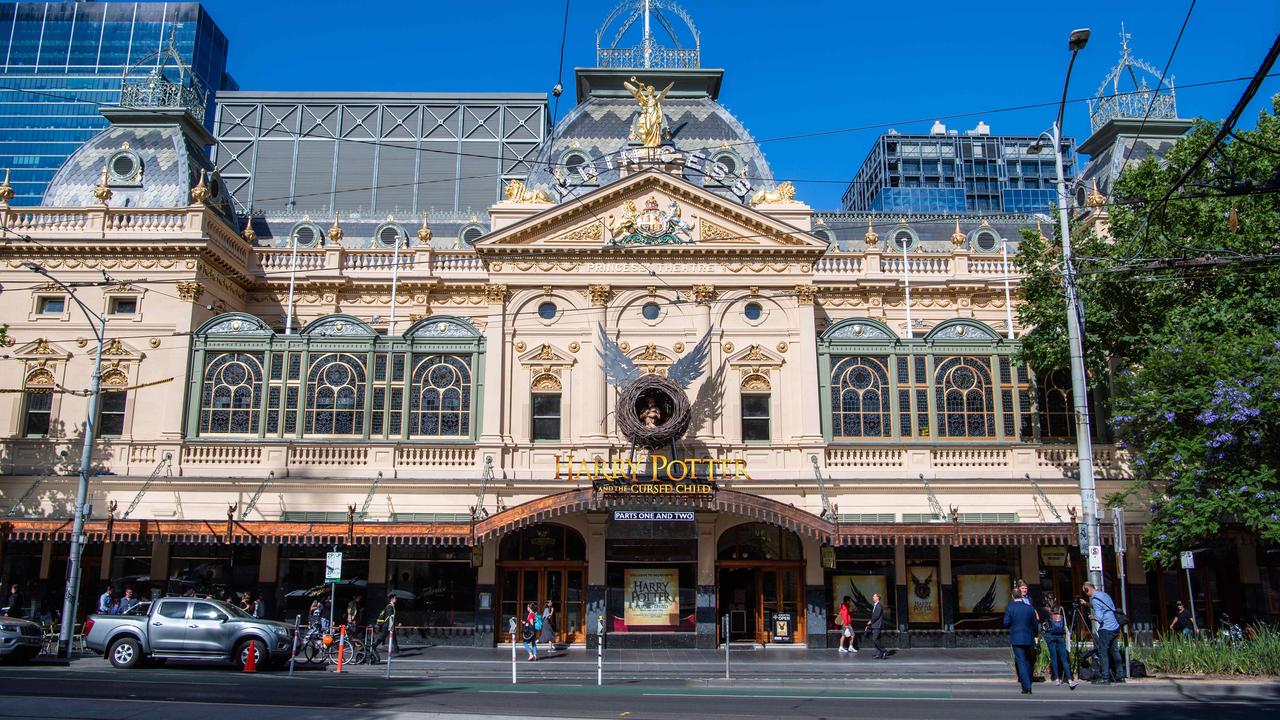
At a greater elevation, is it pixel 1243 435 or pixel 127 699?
pixel 1243 435

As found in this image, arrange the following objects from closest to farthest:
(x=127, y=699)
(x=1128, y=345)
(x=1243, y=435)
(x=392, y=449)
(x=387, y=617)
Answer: (x=127, y=699) < (x=1243, y=435) < (x=387, y=617) < (x=1128, y=345) < (x=392, y=449)

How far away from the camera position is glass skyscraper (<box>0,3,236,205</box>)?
4926 inches

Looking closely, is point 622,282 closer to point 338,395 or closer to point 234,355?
point 338,395

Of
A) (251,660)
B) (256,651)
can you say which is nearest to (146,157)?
(256,651)

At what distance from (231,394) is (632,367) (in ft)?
44.6

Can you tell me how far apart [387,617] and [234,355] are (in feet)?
37.1

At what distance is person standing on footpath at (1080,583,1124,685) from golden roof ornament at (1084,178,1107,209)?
20.1 meters

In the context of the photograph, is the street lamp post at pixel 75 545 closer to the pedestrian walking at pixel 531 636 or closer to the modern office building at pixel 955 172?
the pedestrian walking at pixel 531 636

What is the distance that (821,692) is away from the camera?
2075 cm

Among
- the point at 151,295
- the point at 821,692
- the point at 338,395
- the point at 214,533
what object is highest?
the point at 151,295

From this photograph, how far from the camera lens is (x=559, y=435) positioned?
3459 cm

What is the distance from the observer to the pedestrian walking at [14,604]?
30953 millimetres

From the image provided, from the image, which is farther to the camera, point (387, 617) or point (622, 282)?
point (622, 282)

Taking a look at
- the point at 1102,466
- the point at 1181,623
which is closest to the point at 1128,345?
the point at 1102,466
